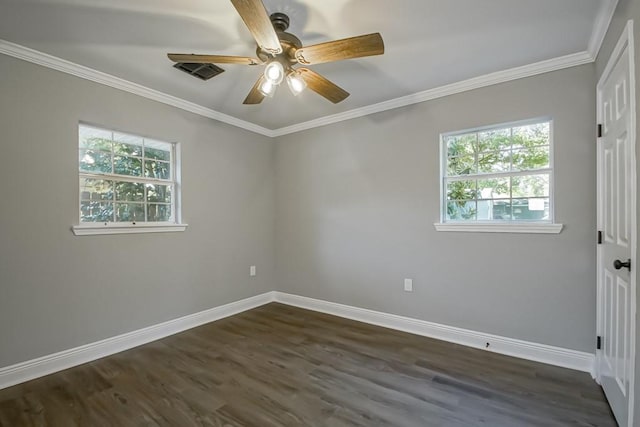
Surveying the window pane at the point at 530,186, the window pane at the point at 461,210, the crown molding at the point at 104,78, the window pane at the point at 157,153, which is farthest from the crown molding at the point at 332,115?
the window pane at the point at 461,210

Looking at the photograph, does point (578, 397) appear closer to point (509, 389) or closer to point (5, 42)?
point (509, 389)

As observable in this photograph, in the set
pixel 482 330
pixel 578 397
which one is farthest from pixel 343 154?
Result: pixel 578 397

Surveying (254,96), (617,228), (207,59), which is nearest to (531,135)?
(617,228)

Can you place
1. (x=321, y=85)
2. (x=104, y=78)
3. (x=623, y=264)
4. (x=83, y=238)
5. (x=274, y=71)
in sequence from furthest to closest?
1. (x=104, y=78)
2. (x=83, y=238)
3. (x=321, y=85)
4. (x=274, y=71)
5. (x=623, y=264)

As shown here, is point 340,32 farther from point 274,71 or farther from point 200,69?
point 200,69

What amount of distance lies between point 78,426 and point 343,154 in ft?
10.6

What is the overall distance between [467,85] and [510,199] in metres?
1.13

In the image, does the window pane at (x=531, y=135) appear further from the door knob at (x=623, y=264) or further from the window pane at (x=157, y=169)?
the window pane at (x=157, y=169)

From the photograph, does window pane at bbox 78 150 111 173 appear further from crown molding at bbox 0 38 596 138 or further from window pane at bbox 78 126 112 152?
crown molding at bbox 0 38 596 138

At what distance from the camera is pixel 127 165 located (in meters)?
2.91

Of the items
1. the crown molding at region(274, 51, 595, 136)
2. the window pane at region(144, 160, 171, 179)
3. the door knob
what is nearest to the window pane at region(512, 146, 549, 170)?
the crown molding at region(274, 51, 595, 136)

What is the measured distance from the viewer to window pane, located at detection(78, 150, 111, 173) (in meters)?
2.60

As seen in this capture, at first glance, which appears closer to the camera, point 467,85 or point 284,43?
point 284,43

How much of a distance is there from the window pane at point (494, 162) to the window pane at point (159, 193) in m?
3.19
